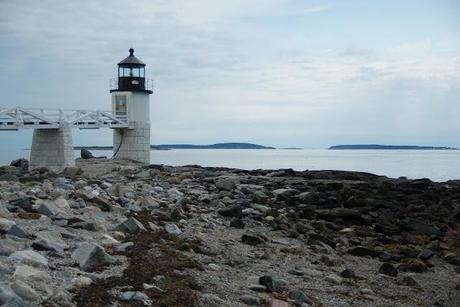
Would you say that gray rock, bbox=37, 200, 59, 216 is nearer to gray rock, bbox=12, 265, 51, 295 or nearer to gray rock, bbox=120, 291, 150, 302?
gray rock, bbox=12, 265, 51, 295

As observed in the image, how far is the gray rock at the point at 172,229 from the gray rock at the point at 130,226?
87 cm

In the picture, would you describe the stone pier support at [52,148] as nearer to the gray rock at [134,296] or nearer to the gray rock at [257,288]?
the gray rock at [257,288]

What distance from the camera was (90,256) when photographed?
6715 millimetres

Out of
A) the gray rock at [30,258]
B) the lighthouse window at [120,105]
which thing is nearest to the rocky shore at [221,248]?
the gray rock at [30,258]

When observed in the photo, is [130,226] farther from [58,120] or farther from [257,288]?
[58,120]

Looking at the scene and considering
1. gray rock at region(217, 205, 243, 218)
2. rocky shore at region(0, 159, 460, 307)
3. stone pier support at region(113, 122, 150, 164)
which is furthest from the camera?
stone pier support at region(113, 122, 150, 164)

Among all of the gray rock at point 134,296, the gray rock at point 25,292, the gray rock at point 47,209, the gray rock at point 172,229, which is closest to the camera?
the gray rock at point 25,292

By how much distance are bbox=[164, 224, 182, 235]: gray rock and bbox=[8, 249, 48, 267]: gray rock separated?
3.79 m

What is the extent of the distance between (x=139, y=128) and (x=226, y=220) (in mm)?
20953

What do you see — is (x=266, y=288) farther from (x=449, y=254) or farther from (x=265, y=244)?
(x=449, y=254)

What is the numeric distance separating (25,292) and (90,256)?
5.09 feet

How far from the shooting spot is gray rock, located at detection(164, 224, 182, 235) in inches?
398

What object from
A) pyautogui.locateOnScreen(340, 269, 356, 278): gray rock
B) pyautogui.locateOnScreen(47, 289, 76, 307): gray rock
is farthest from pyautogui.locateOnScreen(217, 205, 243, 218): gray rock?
pyautogui.locateOnScreen(47, 289, 76, 307): gray rock

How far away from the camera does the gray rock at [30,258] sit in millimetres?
6139
